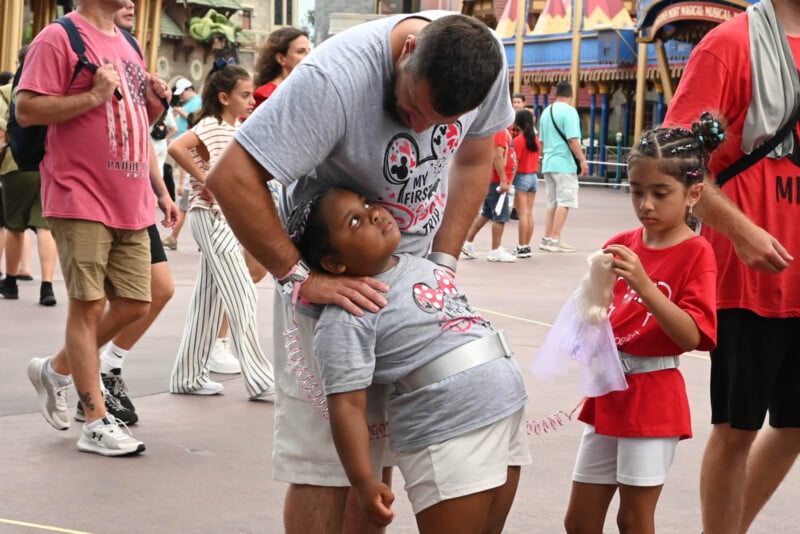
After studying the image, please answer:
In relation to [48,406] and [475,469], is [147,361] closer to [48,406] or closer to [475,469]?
[48,406]

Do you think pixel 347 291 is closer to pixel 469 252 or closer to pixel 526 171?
pixel 469 252

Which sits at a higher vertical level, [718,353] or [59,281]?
[718,353]

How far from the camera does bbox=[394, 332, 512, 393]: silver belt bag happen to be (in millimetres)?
2984

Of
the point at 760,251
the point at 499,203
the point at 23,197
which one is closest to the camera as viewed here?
the point at 760,251

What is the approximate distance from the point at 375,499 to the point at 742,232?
144 centimetres

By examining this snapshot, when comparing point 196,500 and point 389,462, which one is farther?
point 196,500

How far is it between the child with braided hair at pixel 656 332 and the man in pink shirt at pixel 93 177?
248 cm

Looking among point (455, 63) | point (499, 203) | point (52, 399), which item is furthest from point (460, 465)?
point (499, 203)

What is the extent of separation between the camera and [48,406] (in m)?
5.54

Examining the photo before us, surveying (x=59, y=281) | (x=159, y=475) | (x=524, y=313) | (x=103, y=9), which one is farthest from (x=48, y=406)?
(x=59, y=281)

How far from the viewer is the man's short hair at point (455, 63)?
2.70 metres

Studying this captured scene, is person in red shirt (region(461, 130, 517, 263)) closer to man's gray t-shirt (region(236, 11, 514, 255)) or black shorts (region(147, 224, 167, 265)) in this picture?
black shorts (region(147, 224, 167, 265))

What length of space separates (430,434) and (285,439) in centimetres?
49

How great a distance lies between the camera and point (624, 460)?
3479mm
